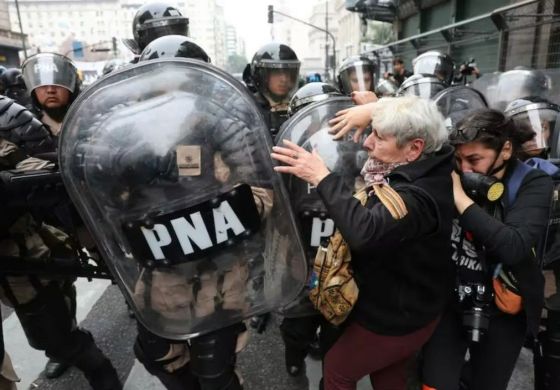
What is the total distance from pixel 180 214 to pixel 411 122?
823mm

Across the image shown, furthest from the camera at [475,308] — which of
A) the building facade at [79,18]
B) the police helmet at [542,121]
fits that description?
the building facade at [79,18]

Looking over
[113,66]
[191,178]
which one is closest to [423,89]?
[191,178]

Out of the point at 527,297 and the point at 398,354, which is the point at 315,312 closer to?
the point at 398,354

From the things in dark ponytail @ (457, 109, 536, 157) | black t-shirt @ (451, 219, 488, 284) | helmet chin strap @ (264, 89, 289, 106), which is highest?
helmet chin strap @ (264, 89, 289, 106)

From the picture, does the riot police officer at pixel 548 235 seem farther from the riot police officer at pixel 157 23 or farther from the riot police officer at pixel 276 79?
the riot police officer at pixel 157 23

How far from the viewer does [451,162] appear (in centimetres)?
151

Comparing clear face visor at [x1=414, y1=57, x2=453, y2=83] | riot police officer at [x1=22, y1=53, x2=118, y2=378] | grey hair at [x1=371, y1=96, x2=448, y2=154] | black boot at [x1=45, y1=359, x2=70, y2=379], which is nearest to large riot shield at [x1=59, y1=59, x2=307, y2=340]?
grey hair at [x1=371, y1=96, x2=448, y2=154]

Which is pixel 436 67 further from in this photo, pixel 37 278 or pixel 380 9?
pixel 380 9

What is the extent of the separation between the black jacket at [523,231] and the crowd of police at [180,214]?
0.09 m

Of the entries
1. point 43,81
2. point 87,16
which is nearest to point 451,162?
point 43,81

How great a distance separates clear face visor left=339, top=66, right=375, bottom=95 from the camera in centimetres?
388

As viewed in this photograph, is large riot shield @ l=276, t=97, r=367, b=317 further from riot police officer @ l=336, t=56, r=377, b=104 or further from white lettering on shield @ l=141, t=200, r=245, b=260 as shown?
riot police officer @ l=336, t=56, r=377, b=104

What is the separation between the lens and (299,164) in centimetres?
136

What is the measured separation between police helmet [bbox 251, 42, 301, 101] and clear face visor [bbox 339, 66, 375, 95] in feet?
2.09
